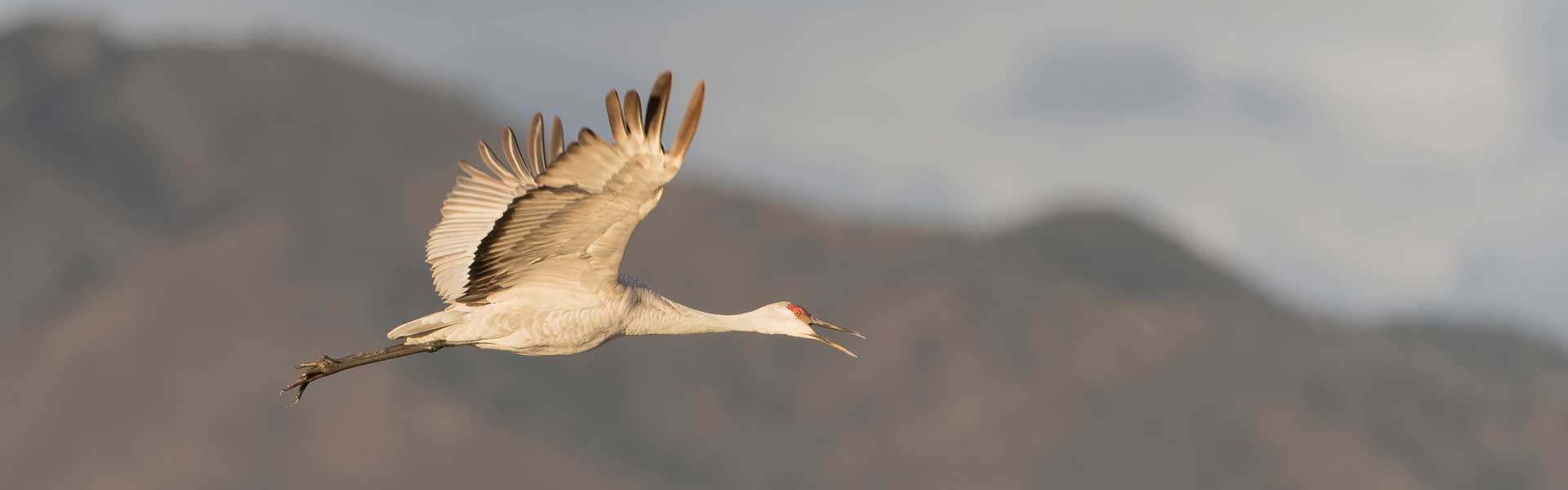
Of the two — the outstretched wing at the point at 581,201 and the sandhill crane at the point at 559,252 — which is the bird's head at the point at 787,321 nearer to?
the sandhill crane at the point at 559,252

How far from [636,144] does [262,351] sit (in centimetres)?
16135

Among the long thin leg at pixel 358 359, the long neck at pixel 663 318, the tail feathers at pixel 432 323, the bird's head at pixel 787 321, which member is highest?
the bird's head at pixel 787 321

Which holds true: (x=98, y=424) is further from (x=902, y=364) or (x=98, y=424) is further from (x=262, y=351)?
(x=902, y=364)

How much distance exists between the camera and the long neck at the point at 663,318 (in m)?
20.7

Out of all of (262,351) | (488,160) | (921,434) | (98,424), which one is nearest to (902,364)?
(921,434)

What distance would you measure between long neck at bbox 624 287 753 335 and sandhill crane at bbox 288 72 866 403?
17mm

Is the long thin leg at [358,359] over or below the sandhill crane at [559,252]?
below

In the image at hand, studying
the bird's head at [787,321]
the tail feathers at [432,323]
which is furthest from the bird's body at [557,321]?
the bird's head at [787,321]

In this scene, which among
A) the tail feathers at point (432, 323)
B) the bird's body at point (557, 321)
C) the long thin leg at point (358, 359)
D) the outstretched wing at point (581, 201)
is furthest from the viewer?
the long thin leg at point (358, 359)

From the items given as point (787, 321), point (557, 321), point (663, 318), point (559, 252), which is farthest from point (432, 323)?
point (787, 321)

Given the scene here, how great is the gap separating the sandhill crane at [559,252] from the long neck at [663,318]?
17 millimetres

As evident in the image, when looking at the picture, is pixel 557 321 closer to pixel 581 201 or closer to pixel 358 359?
pixel 581 201

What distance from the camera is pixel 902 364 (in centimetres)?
19662

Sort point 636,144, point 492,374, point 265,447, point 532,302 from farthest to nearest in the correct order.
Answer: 1. point 492,374
2. point 265,447
3. point 532,302
4. point 636,144
